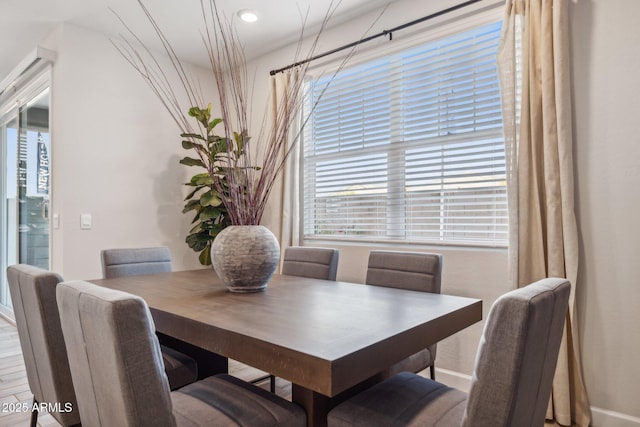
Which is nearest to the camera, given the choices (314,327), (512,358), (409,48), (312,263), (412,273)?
(512,358)

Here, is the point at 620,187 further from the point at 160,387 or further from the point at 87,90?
the point at 87,90

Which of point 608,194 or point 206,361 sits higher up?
point 608,194

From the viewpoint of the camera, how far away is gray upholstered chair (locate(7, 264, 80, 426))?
54.7 inches

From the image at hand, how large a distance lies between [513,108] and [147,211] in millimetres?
3091

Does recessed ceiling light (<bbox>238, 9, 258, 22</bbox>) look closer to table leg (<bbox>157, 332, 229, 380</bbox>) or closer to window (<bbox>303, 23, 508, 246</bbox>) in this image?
window (<bbox>303, 23, 508, 246</bbox>)

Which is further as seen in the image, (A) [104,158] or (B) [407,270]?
(A) [104,158]

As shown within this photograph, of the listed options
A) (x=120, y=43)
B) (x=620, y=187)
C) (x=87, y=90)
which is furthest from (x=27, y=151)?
(x=620, y=187)

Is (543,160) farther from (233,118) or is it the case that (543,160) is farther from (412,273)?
(233,118)

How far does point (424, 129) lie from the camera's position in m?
2.75

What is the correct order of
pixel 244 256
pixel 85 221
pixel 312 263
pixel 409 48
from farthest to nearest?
1. pixel 85 221
2. pixel 409 48
3. pixel 312 263
4. pixel 244 256

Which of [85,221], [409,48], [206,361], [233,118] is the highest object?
[409,48]

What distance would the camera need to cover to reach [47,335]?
1.39m

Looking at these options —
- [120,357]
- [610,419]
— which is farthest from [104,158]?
[610,419]

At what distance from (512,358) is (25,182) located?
4.70 m
